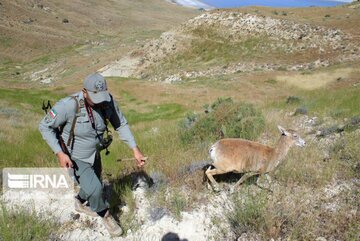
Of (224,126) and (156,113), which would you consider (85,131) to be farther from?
(156,113)

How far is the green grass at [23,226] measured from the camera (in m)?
4.17

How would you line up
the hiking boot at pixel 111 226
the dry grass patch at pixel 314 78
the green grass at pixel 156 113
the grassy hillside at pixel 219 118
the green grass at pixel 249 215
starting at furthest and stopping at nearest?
the dry grass patch at pixel 314 78, the green grass at pixel 156 113, the hiking boot at pixel 111 226, the grassy hillside at pixel 219 118, the green grass at pixel 249 215

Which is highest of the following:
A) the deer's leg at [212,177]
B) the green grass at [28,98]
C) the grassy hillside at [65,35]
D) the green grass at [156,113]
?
the deer's leg at [212,177]

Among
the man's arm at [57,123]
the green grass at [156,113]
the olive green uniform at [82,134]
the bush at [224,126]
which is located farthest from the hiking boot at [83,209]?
the green grass at [156,113]

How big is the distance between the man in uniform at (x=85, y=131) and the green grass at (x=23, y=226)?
0.67 m

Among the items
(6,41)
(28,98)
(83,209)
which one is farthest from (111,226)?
(6,41)

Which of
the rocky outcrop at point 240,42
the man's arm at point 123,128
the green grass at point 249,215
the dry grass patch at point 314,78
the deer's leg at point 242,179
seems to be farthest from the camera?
the rocky outcrop at point 240,42

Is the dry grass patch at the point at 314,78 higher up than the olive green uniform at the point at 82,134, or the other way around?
the olive green uniform at the point at 82,134

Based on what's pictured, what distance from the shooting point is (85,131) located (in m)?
4.37

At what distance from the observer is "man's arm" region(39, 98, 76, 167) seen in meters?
4.18

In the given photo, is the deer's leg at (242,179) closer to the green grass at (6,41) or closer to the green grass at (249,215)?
the green grass at (249,215)

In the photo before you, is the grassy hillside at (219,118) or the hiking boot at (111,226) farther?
the hiking boot at (111,226)

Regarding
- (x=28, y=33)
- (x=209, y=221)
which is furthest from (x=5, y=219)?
(x=28, y=33)

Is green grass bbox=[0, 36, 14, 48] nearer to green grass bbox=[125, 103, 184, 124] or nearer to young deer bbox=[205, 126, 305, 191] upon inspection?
green grass bbox=[125, 103, 184, 124]
